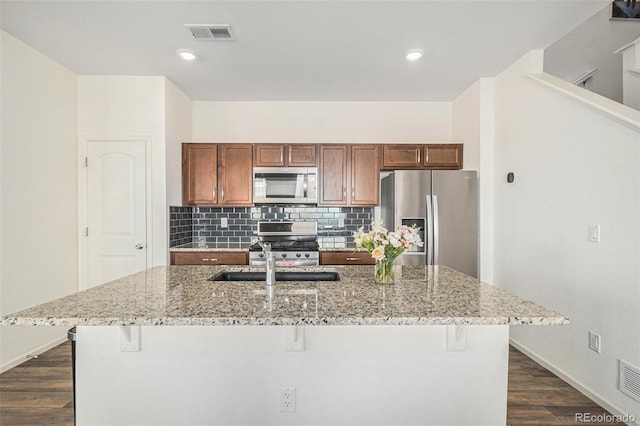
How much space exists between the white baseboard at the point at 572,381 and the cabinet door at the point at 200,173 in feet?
11.4

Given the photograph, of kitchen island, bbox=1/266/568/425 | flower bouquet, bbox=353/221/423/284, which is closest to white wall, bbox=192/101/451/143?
flower bouquet, bbox=353/221/423/284

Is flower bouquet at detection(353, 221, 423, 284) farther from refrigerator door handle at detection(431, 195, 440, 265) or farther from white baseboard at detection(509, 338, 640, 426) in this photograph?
refrigerator door handle at detection(431, 195, 440, 265)

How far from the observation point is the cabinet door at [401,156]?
13.4 feet

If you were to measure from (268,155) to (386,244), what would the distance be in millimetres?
2556

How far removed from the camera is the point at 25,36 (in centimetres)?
279

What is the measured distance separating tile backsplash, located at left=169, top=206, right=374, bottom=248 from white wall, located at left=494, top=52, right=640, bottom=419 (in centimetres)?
166

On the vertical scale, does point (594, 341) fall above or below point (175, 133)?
below

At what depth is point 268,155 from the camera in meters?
4.07

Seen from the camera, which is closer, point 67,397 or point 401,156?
point 67,397

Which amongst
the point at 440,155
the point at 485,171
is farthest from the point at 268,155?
the point at 485,171

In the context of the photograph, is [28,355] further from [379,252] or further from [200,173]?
[379,252]

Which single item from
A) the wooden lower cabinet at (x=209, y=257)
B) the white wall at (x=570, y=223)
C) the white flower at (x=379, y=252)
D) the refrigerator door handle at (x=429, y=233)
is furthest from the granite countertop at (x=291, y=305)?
the wooden lower cabinet at (x=209, y=257)

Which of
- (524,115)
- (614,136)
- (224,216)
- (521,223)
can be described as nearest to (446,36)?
(524,115)

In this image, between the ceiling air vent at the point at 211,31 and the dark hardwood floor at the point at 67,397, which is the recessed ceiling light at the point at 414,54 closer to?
the ceiling air vent at the point at 211,31
